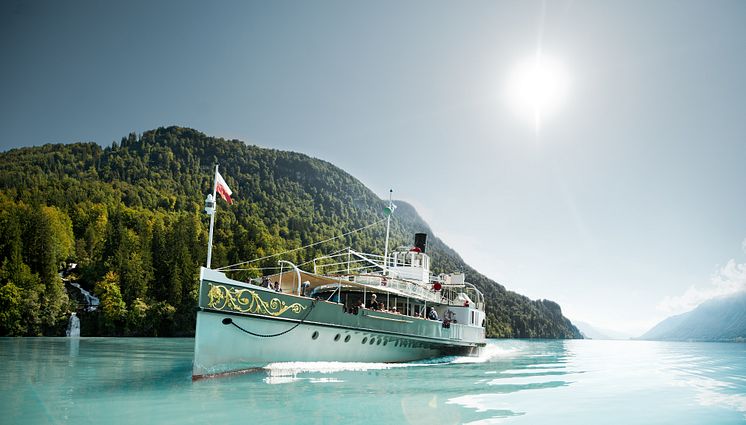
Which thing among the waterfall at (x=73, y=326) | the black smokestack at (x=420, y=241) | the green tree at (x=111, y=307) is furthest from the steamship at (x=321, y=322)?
the green tree at (x=111, y=307)

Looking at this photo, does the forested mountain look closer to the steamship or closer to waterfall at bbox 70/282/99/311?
waterfall at bbox 70/282/99/311

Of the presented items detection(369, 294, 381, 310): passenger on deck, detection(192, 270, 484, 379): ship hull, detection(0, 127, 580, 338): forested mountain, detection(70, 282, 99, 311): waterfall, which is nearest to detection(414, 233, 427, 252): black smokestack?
detection(369, 294, 381, 310): passenger on deck

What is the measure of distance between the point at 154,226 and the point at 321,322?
8053 cm

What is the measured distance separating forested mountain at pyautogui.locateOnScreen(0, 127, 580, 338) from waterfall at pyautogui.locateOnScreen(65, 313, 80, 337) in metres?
0.95

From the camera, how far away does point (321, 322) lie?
71.4 feet

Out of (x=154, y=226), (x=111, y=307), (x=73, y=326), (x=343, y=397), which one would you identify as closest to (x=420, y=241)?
(x=343, y=397)

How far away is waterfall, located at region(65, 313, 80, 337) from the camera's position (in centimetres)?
6322

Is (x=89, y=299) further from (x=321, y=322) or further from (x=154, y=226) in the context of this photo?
(x=321, y=322)

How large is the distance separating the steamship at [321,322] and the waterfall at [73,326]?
156 ft

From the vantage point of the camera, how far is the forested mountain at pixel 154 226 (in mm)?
68875

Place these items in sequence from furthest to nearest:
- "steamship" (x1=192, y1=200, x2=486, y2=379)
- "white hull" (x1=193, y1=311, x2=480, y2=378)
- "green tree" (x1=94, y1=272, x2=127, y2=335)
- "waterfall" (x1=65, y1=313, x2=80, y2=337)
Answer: "green tree" (x1=94, y1=272, x2=127, y2=335) → "waterfall" (x1=65, y1=313, x2=80, y2=337) → "steamship" (x1=192, y1=200, x2=486, y2=379) → "white hull" (x1=193, y1=311, x2=480, y2=378)

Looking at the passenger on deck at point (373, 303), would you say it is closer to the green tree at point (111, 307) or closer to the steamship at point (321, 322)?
the steamship at point (321, 322)

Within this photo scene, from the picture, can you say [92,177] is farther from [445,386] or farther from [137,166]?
[445,386]

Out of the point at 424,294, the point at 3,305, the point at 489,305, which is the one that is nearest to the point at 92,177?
the point at 3,305
